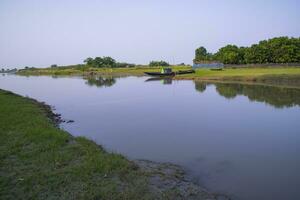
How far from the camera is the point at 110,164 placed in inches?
404

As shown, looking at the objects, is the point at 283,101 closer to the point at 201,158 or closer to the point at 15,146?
the point at 201,158

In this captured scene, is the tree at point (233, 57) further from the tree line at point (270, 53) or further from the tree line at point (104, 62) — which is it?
the tree line at point (104, 62)

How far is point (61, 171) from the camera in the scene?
9570 mm

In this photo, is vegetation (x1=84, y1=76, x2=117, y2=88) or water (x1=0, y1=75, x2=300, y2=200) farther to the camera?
vegetation (x1=84, y1=76, x2=117, y2=88)

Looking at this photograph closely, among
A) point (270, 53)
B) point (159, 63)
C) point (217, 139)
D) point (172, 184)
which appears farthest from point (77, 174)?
point (159, 63)

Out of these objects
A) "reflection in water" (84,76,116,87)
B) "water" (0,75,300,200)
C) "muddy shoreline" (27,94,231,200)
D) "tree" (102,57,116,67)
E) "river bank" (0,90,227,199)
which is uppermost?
"tree" (102,57,116,67)

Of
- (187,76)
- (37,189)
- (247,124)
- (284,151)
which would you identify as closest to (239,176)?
(284,151)

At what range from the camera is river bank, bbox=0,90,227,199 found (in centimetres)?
821

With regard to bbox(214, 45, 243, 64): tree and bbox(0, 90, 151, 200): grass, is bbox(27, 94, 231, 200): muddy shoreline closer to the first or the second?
bbox(0, 90, 151, 200): grass

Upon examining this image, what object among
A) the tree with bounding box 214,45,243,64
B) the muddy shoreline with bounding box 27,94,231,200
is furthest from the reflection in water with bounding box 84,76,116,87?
the muddy shoreline with bounding box 27,94,231,200

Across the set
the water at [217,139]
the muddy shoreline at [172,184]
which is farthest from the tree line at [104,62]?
the muddy shoreline at [172,184]

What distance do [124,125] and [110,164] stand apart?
33.3ft

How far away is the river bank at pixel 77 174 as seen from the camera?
821cm

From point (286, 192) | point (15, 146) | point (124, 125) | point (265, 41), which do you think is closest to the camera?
point (286, 192)
